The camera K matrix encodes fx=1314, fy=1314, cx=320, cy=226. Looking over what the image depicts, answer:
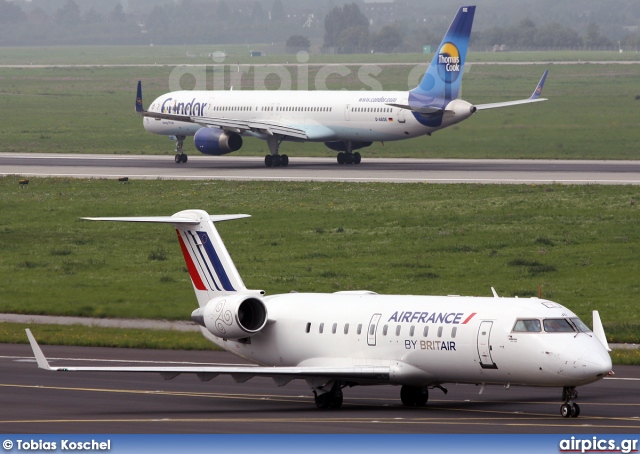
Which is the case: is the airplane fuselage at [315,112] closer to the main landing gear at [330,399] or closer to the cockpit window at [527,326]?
the main landing gear at [330,399]

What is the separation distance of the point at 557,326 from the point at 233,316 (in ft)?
28.0

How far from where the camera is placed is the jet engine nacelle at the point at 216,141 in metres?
93.2

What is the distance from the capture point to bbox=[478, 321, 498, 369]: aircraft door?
30.2m

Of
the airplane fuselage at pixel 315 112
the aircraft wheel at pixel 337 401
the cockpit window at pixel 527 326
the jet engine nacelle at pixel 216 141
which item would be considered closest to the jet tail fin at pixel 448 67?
the airplane fuselage at pixel 315 112

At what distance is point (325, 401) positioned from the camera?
32438 mm

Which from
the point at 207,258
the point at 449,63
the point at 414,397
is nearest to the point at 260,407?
the point at 414,397

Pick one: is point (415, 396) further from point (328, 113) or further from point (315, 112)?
point (315, 112)

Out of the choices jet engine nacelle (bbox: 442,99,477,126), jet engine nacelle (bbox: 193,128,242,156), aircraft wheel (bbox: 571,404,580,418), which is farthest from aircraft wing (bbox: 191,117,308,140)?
aircraft wheel (bbox: 571,404,580,418)

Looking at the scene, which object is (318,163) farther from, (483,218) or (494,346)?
(494,346)

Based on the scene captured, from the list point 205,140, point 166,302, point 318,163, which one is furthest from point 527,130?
point 166,302

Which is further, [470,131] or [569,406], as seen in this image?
[470,131]

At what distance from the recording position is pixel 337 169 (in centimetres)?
9138

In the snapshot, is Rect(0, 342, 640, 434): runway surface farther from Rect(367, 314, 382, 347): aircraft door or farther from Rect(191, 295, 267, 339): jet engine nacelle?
Rect(191, 295, 267, 339): jet engine nacelle

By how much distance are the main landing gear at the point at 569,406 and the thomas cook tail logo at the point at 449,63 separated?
59.8m
